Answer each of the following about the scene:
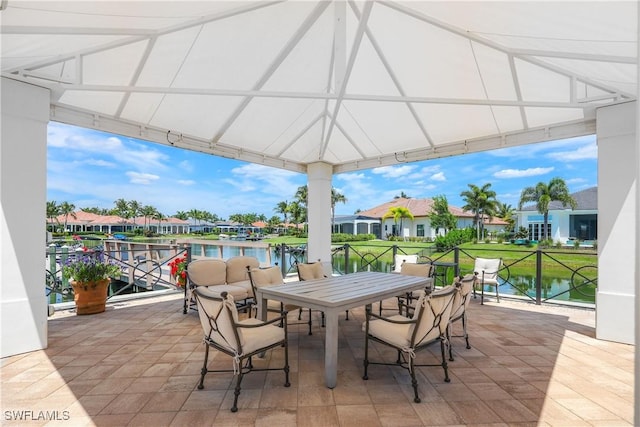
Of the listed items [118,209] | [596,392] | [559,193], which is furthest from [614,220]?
[118,209]

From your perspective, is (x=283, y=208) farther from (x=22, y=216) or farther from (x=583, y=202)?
(x=22, y=216)

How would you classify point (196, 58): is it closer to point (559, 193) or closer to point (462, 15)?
point (462, 15)

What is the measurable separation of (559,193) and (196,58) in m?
30.2

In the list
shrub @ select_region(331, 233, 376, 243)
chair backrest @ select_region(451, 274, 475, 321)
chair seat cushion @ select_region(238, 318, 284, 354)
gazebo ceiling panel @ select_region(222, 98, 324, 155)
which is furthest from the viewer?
shrub @ select_region(331, 233, 376, 243)

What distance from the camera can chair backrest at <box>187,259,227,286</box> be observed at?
452 cm

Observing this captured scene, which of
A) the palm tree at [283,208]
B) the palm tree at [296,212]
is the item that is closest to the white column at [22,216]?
the palm tree at [296,212]

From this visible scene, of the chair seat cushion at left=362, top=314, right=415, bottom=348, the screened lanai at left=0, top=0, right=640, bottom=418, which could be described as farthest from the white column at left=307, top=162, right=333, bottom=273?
the chair seat cushion at left=362, top=314, right=415, bottom=348

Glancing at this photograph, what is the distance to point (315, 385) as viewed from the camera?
265cm

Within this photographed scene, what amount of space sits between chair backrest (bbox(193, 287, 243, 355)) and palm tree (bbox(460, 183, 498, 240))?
104 feet

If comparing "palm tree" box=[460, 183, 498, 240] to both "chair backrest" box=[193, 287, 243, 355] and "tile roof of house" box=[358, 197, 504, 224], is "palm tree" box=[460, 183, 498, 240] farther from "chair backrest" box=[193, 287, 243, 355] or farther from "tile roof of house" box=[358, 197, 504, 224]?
"chair backrest" box=[193, 287, 243, 355]

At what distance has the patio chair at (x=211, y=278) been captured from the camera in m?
4.48

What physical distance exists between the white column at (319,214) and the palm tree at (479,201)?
27.3m

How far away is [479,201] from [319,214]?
2846 centimetres

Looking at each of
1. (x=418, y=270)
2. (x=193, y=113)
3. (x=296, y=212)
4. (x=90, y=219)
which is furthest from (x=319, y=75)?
(x=90, y=219)
